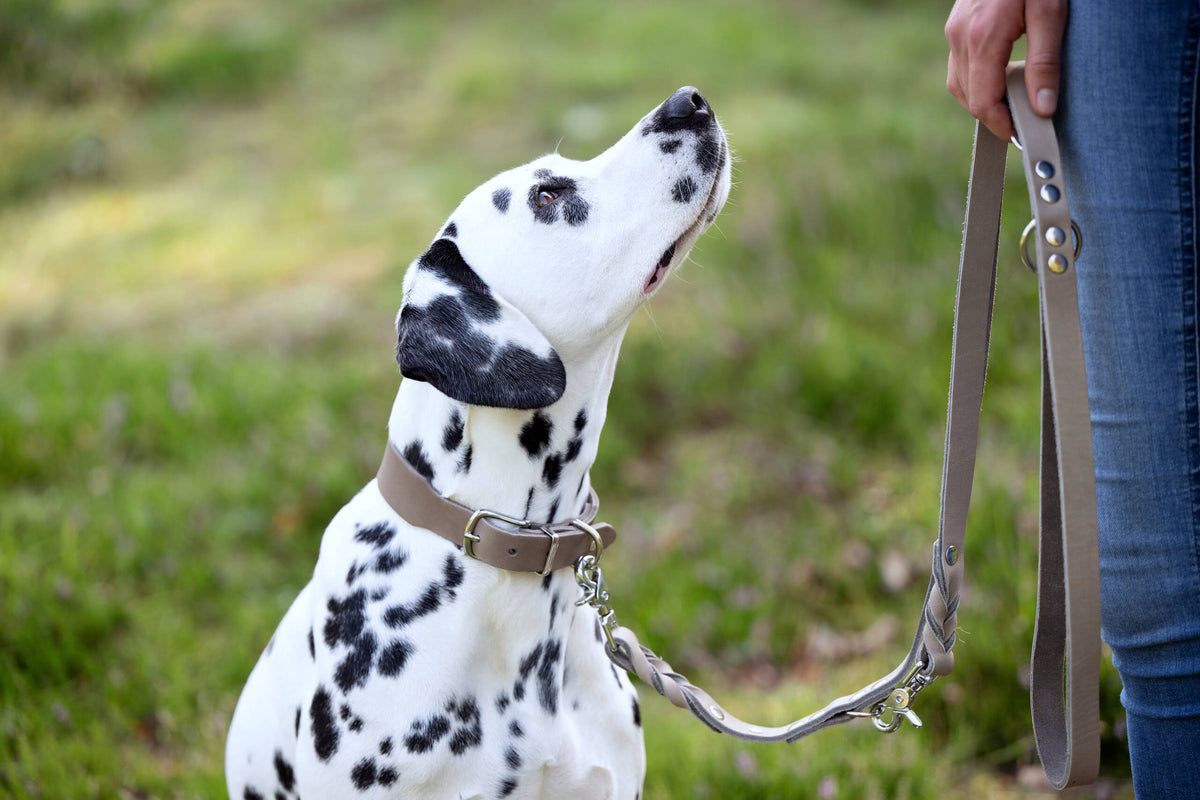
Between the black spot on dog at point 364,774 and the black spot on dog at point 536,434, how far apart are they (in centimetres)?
65

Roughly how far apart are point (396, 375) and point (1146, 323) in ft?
12.6

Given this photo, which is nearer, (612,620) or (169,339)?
(612,620)

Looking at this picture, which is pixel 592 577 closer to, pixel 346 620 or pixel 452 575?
pixel 452 575

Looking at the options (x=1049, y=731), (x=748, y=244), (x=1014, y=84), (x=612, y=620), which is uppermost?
(x=1014, y=84)

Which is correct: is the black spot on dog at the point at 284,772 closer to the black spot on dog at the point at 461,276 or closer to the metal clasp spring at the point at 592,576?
the metal clasp spring at the point at 592,576

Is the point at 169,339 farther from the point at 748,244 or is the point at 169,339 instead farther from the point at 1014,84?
the point at 1014,84

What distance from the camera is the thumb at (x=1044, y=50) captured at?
5.69 ft

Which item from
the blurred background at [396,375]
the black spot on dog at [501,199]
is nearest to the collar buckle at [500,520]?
the black spot on dog at [501,199]

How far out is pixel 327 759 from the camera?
1995mm

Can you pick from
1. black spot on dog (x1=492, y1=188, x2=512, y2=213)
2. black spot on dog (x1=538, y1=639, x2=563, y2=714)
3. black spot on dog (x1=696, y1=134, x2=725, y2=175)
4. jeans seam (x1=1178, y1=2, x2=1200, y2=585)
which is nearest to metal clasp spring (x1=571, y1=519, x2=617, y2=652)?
black spot on dog (x1=538, y1=639, x2=563, y2=714)

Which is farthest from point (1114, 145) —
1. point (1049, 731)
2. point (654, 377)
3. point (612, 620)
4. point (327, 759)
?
point (654, 377)

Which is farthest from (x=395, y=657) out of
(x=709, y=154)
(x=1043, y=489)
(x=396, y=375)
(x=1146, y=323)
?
(x=396, y=375)

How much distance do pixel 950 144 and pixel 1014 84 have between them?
4126 mm

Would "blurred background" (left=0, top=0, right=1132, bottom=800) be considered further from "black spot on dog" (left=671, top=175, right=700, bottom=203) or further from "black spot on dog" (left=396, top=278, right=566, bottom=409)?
"black spot on dog" (left=671, top=175, right=700, bottom=203)
